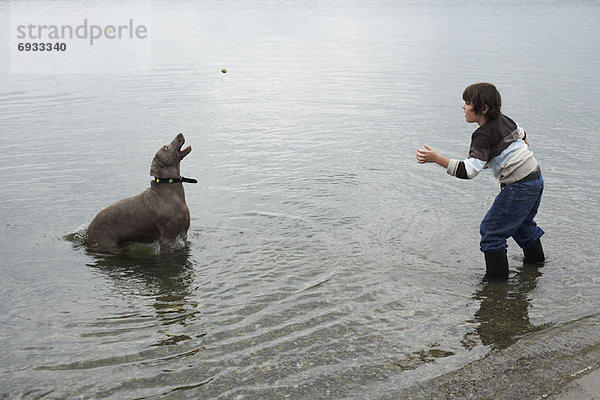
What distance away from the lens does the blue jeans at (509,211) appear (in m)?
6.53

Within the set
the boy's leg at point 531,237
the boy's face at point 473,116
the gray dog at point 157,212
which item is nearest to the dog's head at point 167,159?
the gray dog at point 157,212

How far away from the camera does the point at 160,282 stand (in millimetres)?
7387

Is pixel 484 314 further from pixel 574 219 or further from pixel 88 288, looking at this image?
pixel 88 288

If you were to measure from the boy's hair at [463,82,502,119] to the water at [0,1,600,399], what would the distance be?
1.85m

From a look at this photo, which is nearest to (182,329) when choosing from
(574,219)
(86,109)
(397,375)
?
(397,375)

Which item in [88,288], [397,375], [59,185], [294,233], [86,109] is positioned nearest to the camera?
[397,375]

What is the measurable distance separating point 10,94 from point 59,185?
368 inches

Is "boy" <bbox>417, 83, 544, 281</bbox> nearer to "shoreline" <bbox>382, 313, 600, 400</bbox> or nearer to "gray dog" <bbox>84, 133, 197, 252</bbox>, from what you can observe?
"shoreline" <bbox>382, 313, 600, 400</bbox>

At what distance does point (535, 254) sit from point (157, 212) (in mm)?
4517

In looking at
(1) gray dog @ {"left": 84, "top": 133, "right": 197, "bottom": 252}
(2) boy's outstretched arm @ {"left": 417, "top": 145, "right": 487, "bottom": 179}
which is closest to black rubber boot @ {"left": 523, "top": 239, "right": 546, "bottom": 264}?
(2) boy's outstretched arm @ {"left": 417, "top": 145, "right": 487, "bottom": 179}

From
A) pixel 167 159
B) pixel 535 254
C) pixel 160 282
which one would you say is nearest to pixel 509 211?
pixel 535 254

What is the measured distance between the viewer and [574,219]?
8.79m

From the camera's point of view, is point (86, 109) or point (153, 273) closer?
point (153, 273)

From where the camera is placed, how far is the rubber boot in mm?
6750
